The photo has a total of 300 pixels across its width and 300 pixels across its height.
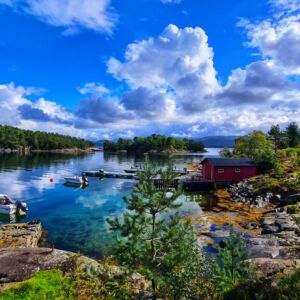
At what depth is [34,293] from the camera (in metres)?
11.9

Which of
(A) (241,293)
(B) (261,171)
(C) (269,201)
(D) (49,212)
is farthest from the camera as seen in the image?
(B) (261,171)

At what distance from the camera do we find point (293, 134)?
119125mm

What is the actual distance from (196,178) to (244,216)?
28849 mm

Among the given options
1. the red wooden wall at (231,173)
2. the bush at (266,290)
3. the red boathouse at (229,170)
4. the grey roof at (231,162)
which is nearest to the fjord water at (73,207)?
the bush at (266,290)

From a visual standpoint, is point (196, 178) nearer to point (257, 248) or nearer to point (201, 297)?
point (257, 248)

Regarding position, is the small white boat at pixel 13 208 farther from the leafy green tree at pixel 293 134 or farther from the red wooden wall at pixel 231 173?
the leafy green tree at pixel 293 134

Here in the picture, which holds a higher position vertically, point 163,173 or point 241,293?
point 163,173

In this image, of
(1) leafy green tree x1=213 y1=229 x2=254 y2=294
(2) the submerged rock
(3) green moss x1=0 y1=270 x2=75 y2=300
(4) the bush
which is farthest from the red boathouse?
(4) the bush

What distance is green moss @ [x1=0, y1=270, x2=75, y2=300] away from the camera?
11.7 meters

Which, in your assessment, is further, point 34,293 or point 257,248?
point 257,248

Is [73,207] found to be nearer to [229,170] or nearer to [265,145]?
[229,170]

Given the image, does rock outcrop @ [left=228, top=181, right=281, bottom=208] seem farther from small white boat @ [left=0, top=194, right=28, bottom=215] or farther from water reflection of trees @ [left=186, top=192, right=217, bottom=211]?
Result: small white boat @ [left=0, top=194, right=28, bottom=215]

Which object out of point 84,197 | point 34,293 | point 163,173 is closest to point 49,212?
point 84,197

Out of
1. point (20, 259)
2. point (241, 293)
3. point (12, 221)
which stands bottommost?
point (12, 221)
